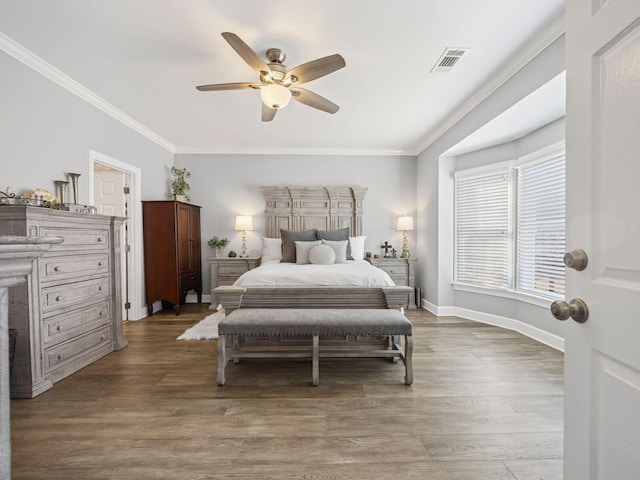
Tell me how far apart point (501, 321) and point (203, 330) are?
3.77 metres

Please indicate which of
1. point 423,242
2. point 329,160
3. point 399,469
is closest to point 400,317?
point 399,469

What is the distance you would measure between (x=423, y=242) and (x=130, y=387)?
4377mm

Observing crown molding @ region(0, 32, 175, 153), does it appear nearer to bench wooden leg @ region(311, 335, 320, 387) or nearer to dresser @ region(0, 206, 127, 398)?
dresser @ region(0, 206, 127, 398)

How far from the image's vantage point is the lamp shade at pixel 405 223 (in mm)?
5238

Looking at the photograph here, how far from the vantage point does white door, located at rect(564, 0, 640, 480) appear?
2.37ft

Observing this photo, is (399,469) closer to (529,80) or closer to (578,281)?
(578,281)

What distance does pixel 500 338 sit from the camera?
357cm

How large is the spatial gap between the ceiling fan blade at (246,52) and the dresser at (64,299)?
73.8 inches

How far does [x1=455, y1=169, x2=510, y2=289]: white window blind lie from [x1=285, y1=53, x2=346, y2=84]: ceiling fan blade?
9.22ft

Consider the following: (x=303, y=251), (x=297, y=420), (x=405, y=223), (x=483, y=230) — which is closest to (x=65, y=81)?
(x=303, y=251)

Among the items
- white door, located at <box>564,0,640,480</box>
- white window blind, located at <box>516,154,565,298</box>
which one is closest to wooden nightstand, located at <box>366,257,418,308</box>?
white window blind, located at <box>516,154,565,298</box>

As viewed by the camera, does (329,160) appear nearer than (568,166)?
No

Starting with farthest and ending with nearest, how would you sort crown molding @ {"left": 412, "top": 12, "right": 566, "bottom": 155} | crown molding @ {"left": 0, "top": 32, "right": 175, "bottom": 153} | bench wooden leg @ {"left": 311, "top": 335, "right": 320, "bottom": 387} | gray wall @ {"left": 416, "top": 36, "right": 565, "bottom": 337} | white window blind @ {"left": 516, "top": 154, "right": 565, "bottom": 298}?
white window blind @ {"left": 516, "top": 154, "right": 565, "bottom": 298} < gray wall @ {"left": 416, "top": 36, "right": 565, "bottom": 337} < crown molding @ {"left": 0, "top": 32, "right": 175, "bottom": 153} < bench wooden leg @ {"left": 311, "top": 335, "right": 320, "bottom": 387} < crown molding @ {"left": 412, "top": 12, "right": 566, "bottom": 155}

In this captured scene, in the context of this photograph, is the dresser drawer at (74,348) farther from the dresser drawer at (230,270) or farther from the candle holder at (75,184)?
the dresser drawer at (230,270)
